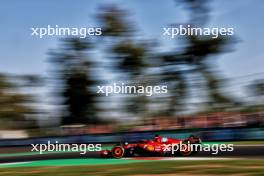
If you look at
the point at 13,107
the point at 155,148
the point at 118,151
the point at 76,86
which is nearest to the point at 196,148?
the point at 155,148

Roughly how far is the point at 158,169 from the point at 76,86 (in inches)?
86.0

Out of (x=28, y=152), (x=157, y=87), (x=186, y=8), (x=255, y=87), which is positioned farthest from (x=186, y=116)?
(x=28, y=152)

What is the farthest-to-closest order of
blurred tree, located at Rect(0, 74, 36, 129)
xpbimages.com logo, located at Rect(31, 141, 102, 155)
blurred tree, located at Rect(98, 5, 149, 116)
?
blurred tree, located at Rect(0, 74, 36, 129), blurred tree, located at Rect(98, 5, 149, 116), xpbimages.com logo, located at Rect(31, 141, 102, 155)

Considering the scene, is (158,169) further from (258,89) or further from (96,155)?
(258,89)

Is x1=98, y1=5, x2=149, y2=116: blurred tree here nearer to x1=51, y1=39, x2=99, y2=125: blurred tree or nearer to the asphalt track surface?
x1=51, y1=39, x2=99, y2=125: blurred tree

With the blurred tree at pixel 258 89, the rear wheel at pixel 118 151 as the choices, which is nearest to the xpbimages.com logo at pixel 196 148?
the rear wheel at pixel 118 151

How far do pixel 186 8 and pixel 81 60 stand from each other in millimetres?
2300

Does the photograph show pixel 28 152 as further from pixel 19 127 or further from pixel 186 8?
pixel 186 8

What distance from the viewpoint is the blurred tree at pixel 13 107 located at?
9.33m

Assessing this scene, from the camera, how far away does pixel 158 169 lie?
354 inches

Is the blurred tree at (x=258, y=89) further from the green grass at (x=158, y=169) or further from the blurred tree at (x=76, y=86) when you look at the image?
the blurred tree at (x=76, y=86)

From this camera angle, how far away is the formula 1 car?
911 cm

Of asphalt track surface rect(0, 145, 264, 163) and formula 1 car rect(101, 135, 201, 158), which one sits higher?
formula 1 car rect(101, 135, 201, 158)

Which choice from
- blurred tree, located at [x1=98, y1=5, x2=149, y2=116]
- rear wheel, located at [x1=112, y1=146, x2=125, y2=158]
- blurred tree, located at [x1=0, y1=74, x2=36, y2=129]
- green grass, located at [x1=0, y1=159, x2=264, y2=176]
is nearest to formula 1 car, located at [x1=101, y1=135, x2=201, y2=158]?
rear wheel, located at [x1=112, y1=146, x2=125, y2=158]
